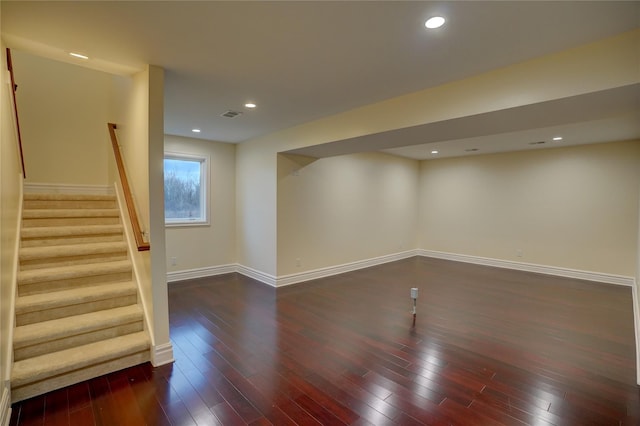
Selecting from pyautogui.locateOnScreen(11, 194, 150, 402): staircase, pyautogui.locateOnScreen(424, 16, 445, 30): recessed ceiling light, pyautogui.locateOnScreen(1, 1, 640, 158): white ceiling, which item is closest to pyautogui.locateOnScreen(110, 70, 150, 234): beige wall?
pyautogui.locateOnScreen(1, 1, 640, 158): white ceiling

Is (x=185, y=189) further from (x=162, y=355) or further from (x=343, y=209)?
(x=162, y=355)

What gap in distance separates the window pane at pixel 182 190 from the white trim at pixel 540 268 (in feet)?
19.1

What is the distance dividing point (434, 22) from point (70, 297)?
3710mm

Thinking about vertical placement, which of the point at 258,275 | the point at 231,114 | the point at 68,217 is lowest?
the point at 258,275

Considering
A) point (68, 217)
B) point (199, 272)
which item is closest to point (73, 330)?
point (68, 217)

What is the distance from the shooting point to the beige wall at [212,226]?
536 cm

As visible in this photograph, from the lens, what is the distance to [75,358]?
244 centimetres

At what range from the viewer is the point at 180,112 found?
12.8 ft

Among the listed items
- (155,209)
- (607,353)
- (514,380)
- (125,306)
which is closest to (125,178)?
(155,209)

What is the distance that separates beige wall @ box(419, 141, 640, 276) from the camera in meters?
5.37

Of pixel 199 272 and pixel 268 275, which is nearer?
pixel 268 275

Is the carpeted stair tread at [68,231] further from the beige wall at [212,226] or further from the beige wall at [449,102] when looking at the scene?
the beige wall at [449,102]

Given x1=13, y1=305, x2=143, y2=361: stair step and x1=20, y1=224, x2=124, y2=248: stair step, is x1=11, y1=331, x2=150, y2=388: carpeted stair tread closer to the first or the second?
x1=13, y1=305, x2=143, y2=361: stair step

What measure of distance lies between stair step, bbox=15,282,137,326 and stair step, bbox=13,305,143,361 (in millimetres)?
58
